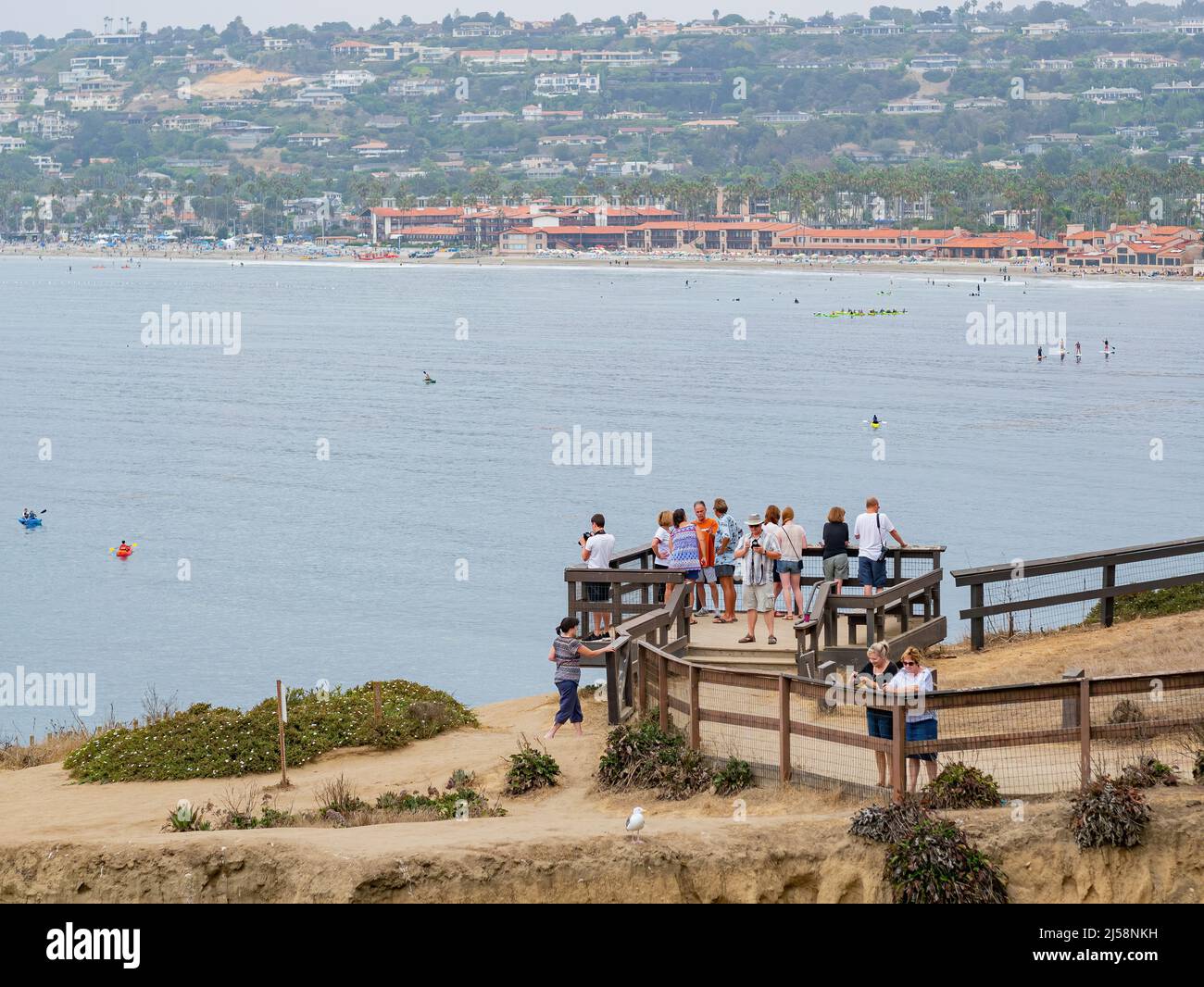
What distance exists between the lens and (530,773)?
1680cm

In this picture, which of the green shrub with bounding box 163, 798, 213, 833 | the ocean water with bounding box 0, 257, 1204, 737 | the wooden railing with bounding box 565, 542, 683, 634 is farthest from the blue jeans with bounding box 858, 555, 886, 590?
the ocean water with bounding box 0, 257, 1204, 737

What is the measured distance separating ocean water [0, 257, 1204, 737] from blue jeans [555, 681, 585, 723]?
1427 cm

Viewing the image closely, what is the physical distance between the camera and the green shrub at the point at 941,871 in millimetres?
13320

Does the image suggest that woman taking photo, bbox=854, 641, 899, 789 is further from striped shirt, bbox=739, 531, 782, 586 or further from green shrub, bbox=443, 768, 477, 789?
striped shirt, bbox=739, 531, 782, 586

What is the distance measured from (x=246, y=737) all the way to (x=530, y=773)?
4.14 meters

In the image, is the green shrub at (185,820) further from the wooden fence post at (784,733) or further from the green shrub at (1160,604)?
the green shrub at (1160,604)

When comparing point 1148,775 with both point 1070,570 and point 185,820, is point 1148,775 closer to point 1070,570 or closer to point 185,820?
point 1070,570

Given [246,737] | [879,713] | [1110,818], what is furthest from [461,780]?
[1110,818]

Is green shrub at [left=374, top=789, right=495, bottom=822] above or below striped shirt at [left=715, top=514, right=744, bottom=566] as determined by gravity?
below

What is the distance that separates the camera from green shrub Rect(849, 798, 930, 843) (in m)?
13.7

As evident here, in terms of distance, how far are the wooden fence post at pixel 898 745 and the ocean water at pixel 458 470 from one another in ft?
62.4

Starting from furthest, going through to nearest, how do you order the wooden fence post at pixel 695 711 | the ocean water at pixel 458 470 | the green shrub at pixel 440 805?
the ocean water at pixel 458 470 < the wooden fence post at pixel 695 711 < the green shrub at pixel 440 805

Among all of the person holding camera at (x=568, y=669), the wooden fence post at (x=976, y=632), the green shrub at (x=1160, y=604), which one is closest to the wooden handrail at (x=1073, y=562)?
the wooden fence post at (x=976, y=632)
